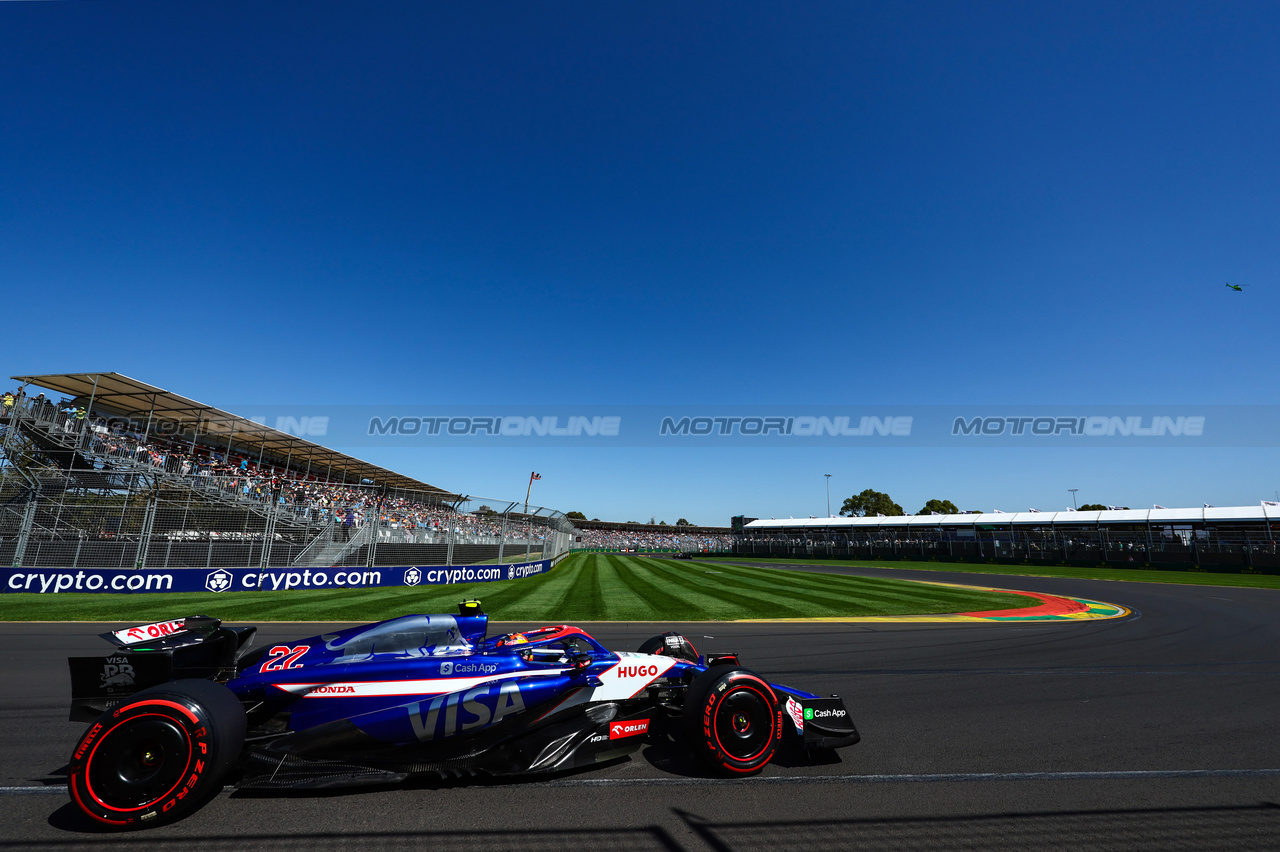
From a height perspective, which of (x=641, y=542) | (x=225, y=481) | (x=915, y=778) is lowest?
(x=641, y=542)

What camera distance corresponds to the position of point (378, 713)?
3795mm

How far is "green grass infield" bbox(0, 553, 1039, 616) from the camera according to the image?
11492 millimetres

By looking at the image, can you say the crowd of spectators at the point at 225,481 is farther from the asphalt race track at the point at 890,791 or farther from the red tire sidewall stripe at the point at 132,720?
the red tire sidewall stripe at the point at 132,720

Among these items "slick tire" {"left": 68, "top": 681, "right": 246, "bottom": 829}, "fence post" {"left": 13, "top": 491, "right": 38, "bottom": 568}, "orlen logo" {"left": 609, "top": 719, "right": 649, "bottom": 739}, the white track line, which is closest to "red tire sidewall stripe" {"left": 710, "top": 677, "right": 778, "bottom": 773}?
the white track line

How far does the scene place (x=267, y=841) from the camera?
2.99 m

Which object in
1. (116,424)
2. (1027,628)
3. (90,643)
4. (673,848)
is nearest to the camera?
(673,848)

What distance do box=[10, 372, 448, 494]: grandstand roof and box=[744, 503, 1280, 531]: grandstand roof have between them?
180 ft

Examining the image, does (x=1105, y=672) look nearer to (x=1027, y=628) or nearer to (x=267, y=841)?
(x=1027, y=628)

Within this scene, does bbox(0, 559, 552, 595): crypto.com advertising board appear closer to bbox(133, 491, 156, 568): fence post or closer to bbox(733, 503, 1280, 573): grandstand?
bbox(133, 491, 156, 568): fence post

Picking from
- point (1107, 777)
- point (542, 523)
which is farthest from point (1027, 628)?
point (542, 523)

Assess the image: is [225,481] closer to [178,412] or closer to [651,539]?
[178,412]

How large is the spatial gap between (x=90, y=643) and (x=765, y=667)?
10.0m

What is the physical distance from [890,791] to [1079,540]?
139 ft

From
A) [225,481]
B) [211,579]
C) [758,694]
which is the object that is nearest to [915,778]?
[758,694]
